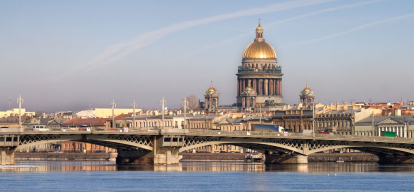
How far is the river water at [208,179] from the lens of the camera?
3386 inches

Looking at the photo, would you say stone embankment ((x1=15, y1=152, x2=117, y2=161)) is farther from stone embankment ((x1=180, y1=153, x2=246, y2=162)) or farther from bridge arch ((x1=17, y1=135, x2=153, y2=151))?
bridge arch ((x1=17, y1=135, x2=153, y2=151))

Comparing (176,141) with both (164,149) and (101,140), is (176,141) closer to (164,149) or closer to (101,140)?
(164,149)

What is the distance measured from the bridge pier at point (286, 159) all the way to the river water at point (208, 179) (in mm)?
10185

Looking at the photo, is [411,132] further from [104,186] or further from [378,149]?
[104,186]

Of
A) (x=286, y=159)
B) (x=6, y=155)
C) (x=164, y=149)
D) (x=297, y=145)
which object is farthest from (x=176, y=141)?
Result: (x=6, y=155)

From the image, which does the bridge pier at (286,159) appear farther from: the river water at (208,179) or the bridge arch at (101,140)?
the bridge arch at (101,140)

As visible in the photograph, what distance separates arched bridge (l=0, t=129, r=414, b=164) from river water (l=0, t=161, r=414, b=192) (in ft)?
8.35

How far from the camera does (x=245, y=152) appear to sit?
172 meters

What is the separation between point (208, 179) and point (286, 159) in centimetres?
3236

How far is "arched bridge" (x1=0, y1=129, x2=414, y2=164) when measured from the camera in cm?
11194

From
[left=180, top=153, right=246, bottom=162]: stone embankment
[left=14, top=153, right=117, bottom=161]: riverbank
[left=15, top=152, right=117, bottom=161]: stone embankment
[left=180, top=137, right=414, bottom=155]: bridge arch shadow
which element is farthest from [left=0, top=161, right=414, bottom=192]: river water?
[left=15, top=152, right=117, bottom=161]: stone embankment

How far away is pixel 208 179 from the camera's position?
9656cm

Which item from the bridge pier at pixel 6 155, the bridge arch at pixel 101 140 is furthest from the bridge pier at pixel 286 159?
the bridge pier at pixel 6 155

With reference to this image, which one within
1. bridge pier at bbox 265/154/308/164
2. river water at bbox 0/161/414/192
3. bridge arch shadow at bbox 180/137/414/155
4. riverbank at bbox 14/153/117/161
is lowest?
river water at bbox 0/161/414/192
